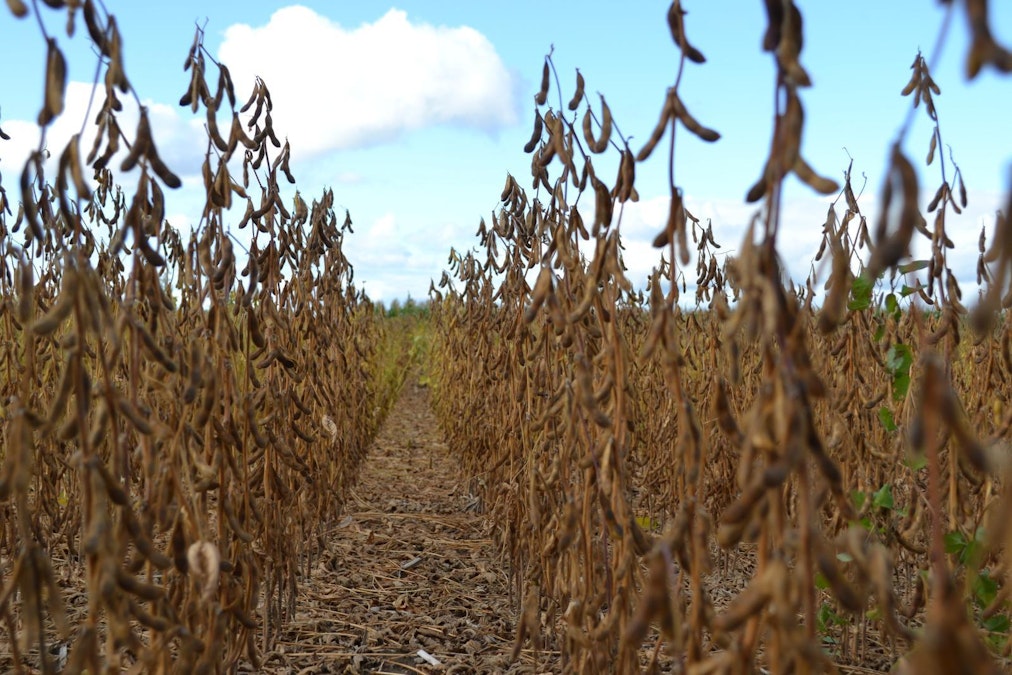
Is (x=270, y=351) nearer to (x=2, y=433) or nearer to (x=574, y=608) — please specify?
(x=574, y=608)

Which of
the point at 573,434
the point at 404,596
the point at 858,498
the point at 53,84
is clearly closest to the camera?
the point at 53,84

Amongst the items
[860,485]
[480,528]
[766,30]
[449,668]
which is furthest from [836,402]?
[480,528]

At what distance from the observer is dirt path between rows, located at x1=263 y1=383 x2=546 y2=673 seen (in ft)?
9.95

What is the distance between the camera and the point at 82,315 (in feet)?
4.17

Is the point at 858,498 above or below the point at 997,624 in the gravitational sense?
above

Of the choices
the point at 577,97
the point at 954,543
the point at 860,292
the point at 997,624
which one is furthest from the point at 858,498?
the point at 577,97

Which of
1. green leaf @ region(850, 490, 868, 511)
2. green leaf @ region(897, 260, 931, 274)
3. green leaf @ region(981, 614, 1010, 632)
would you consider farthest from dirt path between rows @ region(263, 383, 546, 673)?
green leaf @ region(897, 260, 931, 274)

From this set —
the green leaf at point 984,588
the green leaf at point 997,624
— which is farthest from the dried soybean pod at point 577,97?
the green leaf at point 997,624

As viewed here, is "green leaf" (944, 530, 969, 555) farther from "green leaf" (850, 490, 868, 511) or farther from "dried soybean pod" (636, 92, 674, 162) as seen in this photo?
"dried soybean pod" (636, 92, 674, 162)

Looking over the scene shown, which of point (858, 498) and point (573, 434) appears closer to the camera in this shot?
point (573, 434)

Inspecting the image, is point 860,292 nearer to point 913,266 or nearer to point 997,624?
point 913,266

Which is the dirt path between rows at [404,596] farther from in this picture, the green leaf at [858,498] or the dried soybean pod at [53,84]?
the dried soybean pod at [53,84]

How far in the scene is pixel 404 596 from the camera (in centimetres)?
371

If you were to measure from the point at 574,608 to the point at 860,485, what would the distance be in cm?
153
